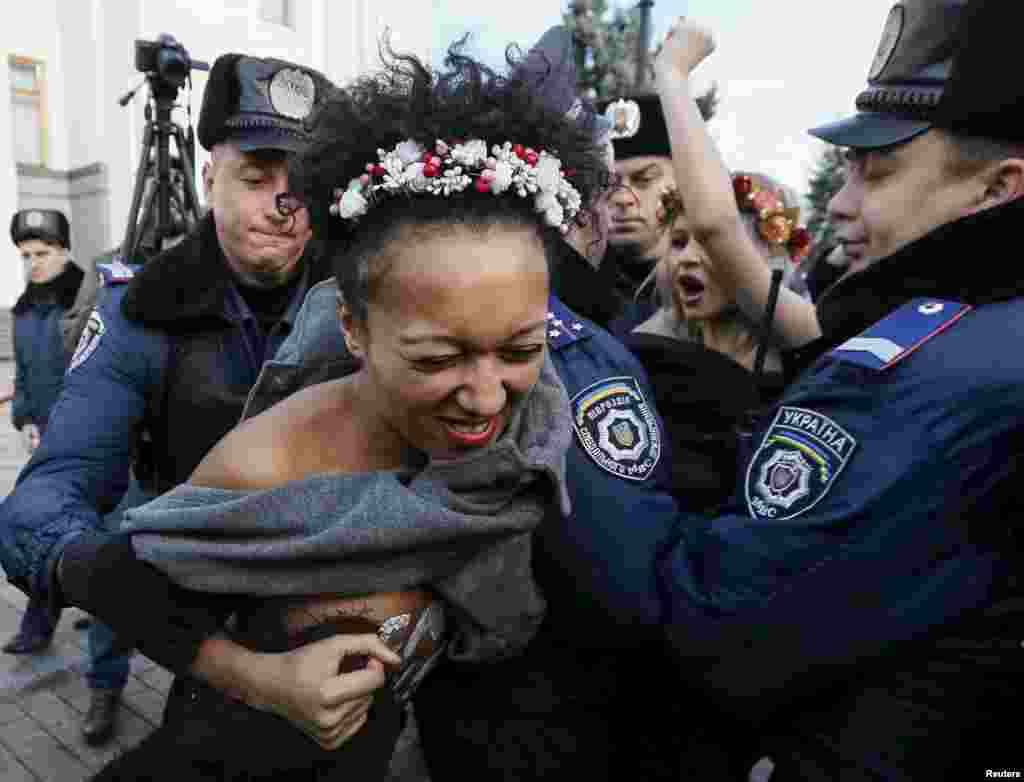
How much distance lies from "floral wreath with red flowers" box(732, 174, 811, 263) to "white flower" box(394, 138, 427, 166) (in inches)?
43.1

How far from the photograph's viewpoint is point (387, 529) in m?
1.08

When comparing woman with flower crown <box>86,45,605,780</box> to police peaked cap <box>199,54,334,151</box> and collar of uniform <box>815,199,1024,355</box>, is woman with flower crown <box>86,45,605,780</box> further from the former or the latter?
police peaked cap <box>199,54,334,151</box>

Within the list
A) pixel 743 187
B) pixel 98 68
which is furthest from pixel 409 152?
pixel 98 68

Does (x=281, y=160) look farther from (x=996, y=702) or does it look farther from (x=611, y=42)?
(x=611, y=42)

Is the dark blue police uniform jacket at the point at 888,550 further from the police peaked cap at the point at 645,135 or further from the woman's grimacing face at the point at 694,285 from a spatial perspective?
the police peaked cap at the point at 645,135

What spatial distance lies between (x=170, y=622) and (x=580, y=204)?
0.95m

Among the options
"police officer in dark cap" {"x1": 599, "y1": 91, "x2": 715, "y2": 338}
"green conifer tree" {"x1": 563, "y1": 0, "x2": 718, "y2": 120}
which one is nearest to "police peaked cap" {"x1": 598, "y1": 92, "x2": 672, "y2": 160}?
"police officer in dark cap" {"x1": 599, "y1": 91, "x2": 715, "y2": 338}

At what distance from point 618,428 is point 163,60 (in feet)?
9.26

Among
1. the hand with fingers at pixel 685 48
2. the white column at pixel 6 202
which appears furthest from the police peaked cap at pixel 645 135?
the white column at pixel 6 202

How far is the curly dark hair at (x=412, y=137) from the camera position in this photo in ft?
3.79

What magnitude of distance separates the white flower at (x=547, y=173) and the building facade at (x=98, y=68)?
15149mm

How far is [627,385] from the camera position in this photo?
4.57 feet

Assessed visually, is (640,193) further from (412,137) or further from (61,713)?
(61,713)

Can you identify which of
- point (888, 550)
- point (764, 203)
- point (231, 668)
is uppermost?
point (764, 203)
